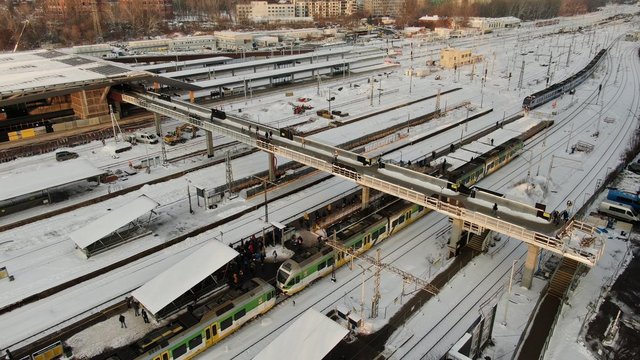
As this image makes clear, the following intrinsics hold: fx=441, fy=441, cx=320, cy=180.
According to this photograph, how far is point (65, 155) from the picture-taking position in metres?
47.2

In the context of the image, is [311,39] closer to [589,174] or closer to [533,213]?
[589,174]

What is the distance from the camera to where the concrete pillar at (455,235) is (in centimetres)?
2911

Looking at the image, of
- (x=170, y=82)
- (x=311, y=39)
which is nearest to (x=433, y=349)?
(x=170, y=82)

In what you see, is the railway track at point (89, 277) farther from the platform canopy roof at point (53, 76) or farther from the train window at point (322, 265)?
the platform canopy roof at point (53, 76)

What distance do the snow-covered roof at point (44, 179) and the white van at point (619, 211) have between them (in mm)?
42661

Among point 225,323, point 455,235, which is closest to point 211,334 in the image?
point 225,323

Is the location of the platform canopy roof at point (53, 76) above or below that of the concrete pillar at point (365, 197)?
above

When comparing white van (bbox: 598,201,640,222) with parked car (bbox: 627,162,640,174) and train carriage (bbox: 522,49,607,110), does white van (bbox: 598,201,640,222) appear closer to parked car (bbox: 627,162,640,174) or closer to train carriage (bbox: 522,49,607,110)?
parked car (bbox: 627,162,640,174)

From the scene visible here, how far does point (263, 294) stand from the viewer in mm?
24250

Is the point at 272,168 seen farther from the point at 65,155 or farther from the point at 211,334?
the point at 65,155

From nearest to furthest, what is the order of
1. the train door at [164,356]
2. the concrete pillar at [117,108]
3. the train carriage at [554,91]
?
the train door at [164,356], the concrete pillar at [117,108], the train carriage at [554,91]

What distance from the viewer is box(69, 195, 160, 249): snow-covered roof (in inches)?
1195

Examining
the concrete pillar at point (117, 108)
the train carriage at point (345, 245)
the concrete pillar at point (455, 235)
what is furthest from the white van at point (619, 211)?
the concrete pillar at point (117, 108)

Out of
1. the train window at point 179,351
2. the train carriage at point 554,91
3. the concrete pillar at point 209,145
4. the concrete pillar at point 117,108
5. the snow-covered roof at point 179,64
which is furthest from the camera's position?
the snow-covered roof at point 179,64
